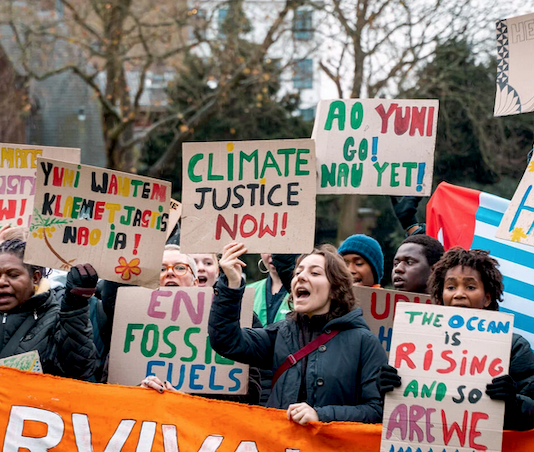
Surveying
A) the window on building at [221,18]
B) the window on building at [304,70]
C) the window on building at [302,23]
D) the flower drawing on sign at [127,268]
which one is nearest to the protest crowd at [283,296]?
the flower drawing on sign at [127,268]

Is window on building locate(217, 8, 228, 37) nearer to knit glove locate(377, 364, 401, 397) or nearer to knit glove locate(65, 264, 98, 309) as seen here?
knit glove locate(65, 264, 98, 309)

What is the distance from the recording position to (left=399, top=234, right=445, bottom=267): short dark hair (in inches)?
177

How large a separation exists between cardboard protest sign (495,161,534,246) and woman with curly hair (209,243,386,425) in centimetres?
73

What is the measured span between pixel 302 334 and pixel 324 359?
0.18m

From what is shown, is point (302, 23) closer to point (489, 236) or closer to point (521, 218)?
point (489, 236)

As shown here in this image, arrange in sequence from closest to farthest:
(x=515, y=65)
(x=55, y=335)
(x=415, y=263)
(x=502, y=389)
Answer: (x=502, y=389) < (x=55, y=335) < (x=515, y=65) < (x=415, y=263)

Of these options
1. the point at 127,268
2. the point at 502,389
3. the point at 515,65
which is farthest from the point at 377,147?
the point at 502,389

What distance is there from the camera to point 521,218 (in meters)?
3.57

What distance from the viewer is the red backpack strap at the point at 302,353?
3551 millimetres

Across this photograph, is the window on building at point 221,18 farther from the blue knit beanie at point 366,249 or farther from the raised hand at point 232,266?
the raised hand at point 232,266

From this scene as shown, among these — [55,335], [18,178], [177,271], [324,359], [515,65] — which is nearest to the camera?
[324,359]

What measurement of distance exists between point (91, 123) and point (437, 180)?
14293 millimetres

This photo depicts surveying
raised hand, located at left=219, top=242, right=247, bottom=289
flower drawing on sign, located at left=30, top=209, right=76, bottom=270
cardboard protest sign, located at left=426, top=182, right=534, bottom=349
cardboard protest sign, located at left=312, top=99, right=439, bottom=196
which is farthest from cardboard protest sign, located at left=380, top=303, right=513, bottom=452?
flower drawing on sign, located at left=30, top=209, right=76, bottom=270

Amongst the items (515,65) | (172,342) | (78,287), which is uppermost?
(515,65)
